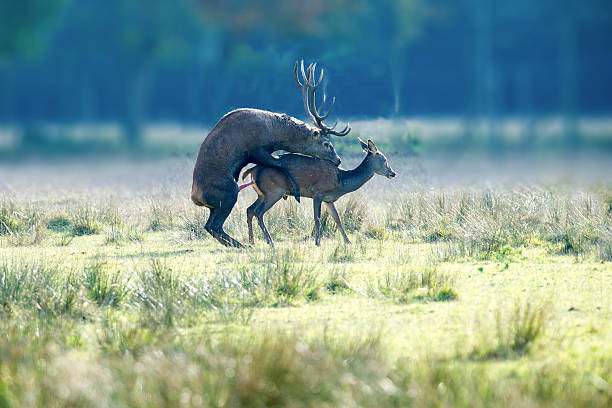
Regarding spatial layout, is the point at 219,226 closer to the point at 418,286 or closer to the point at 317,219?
the point at 317,219

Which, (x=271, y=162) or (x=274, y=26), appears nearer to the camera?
(x=271, y=162)

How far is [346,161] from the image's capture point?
24.3 m

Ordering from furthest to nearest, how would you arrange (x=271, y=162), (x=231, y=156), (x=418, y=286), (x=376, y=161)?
(x=376, y=161) → (x=271, y=162) → (x=231, y=156) → (x=418, y=286)

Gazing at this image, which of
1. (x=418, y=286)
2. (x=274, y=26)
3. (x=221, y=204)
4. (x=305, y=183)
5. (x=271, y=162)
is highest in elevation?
(x=274, y=26)

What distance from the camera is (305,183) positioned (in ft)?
46.3

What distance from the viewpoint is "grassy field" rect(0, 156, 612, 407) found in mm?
5930

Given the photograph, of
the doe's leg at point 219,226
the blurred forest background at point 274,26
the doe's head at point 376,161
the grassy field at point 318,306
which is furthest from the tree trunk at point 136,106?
the doe's head at point 376,161

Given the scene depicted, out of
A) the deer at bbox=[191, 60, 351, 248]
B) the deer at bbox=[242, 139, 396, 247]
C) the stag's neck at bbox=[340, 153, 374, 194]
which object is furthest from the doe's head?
the deer at bbox=[191, 60, 351, 248]

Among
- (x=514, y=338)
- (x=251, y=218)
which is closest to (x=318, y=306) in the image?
(x=514, y=338)

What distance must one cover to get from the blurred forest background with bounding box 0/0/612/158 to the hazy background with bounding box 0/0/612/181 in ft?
0.06

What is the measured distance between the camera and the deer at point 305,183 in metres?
13.9

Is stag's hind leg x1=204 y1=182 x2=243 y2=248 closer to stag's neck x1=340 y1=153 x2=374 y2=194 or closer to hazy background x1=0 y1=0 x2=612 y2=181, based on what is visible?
hazy background x1=0 y1=0 x2=612 y2=181

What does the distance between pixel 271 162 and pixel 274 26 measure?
4755 millimetres

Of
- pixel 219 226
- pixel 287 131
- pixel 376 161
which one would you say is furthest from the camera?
pixel 376 161
